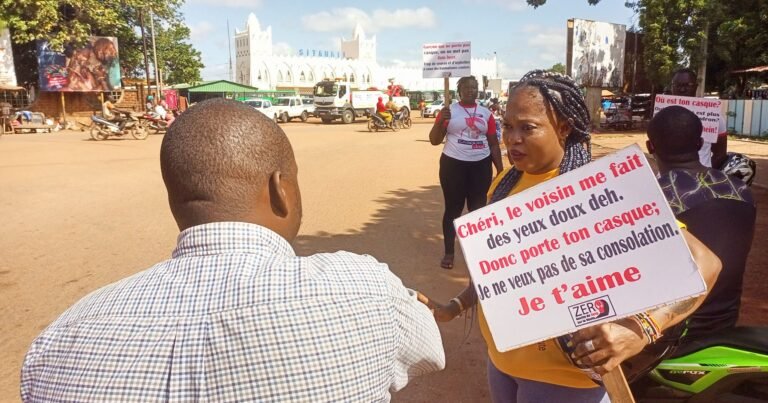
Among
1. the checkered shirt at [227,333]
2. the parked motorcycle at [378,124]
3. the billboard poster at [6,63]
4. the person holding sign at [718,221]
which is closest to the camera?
the checkered shirt at [227,333]

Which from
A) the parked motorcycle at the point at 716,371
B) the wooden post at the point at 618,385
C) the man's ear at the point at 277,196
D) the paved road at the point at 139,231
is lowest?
the paved road at the point at 139,231

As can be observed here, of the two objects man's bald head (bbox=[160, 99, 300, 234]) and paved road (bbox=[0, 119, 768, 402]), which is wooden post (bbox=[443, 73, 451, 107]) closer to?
paved road (bbox=[0, 119, 768, 402])

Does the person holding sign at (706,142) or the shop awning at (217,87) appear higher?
the shop awning at (217,87)

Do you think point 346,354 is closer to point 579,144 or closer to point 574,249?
point 574,249

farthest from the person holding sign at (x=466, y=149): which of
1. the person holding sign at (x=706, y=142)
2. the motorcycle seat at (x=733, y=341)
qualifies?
the motorcycle seat at (x=733, y=341)

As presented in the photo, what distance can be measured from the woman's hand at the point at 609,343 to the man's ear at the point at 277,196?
76cm

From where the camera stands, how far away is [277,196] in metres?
1.05

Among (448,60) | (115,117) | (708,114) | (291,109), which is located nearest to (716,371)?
(708,114)

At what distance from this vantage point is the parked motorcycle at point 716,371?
6.82 ft

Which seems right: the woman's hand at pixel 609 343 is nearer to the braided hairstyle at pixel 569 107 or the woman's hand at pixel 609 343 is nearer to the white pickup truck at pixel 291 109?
the braided hairstyle at pixel 569 107

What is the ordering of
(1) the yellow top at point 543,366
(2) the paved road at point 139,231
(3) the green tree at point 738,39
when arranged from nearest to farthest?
(1) the yellow top at point 543,366
(2) the paved road at point 139,231
(3) the green tree at point 738,39

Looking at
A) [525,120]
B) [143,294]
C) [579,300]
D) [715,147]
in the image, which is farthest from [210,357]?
[715,147]

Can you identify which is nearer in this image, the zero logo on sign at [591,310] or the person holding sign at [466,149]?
the zero logo on sign at [591,310]

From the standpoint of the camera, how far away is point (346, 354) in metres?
0.90
